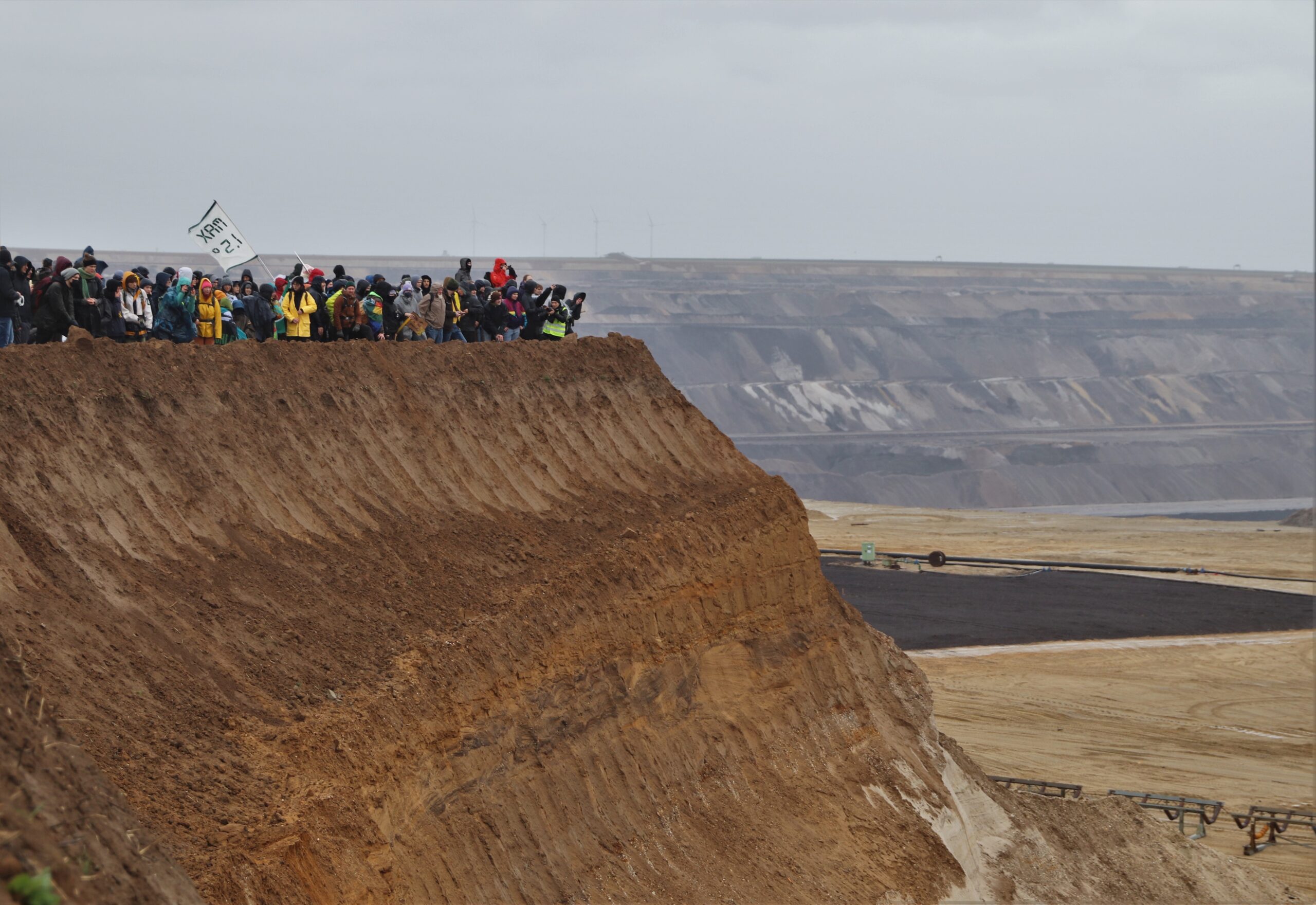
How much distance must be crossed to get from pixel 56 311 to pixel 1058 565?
42.2 meters

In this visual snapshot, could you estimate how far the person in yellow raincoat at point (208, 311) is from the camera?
1694 cm

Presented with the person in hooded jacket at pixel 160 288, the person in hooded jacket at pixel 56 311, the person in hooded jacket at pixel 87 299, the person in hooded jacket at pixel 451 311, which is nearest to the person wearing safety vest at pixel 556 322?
the person in hooded jacket at pixel 451 311

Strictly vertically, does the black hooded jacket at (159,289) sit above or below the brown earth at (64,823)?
above

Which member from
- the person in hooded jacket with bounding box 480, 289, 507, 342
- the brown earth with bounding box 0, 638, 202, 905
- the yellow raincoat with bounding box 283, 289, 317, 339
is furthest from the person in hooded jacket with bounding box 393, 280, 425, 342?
the brown earth with bounding box 0, 638, 202, 905

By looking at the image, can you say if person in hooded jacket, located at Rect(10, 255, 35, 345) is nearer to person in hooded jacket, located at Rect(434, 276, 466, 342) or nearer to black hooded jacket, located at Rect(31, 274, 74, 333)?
black hooded jacket, located at Rect(31, 274, 74, 333)

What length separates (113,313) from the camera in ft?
55.0

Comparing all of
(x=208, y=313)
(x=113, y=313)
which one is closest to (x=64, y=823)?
(x=208, y=313)

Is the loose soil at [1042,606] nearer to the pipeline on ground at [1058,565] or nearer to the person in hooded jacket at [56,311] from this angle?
the pipeline on ground at [1058,565]

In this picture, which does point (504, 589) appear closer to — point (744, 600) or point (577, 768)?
point (577, 768)

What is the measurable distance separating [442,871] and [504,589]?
3374mm

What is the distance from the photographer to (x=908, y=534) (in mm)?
61312

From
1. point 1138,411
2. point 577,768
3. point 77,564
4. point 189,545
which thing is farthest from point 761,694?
point 1138,411

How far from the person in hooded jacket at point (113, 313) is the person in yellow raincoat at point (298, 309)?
2133 millimetres

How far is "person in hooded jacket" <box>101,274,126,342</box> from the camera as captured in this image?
16703mm
